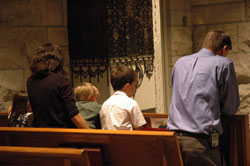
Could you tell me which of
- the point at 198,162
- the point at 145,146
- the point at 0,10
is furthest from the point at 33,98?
the point at 0,10

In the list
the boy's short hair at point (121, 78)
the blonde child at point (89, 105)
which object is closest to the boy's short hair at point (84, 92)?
the blonde child at point (89, 105)

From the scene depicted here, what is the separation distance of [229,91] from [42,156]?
1.26 metres

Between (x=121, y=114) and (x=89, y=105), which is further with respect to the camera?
(x=89, y=105)

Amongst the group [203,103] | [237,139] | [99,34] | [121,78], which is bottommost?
[237,139]

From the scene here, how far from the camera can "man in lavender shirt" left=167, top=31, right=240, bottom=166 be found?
2.66 meters

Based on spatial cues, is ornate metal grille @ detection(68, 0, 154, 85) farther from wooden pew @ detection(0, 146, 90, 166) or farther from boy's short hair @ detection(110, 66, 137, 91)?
wooden pew @ detection(0, 146, 90, 166)

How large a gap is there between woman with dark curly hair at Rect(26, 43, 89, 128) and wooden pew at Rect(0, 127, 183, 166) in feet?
0.48

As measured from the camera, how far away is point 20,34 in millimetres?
4555

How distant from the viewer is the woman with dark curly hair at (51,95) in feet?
9.52

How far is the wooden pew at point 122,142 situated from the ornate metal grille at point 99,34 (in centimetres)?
221

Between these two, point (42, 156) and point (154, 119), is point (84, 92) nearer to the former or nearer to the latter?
point (154, 119)

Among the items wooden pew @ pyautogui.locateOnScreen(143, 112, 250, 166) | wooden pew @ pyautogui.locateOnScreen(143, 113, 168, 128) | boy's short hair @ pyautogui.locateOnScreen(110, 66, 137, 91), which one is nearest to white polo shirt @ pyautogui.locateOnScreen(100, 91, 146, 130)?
boy's short hair @ pyautogui.locateOnScreen(110, 66, 137, 91)

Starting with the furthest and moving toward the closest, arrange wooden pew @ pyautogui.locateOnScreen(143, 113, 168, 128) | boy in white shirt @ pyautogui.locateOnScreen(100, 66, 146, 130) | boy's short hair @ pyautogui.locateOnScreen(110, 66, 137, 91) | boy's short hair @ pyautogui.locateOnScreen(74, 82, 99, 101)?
wooden pew @ pyautogui.locateOnScreen(143, 113, 168, 128)
boy's short hair @ pyautogui.locateOnScreen(74, 82, 99, 101)
boy's short hair @ pyautogui.locateOnScreen(110, 66, 137, 91)
boy in white shirt @ pyautogui.locateOnScreen(100, 66, 146, 130)

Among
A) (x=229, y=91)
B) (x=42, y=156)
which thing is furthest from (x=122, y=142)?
(x=229, y=91)
